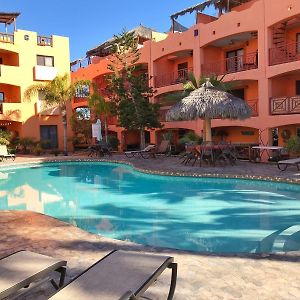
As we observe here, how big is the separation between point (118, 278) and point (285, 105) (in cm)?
1589

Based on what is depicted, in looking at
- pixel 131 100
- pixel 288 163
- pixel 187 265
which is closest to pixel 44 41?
pixel 131 100

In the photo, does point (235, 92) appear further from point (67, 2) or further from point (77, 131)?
point (67, 2)

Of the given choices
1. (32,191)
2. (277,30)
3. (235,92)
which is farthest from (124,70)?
(32,191)

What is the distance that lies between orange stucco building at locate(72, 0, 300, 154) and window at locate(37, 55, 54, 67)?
8086mm

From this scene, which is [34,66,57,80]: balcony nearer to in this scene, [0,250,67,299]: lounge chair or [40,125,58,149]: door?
[40,125,58,149]: door

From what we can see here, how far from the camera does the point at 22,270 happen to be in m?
3.26

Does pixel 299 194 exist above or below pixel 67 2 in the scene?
below

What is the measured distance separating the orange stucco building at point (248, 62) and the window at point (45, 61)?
26.5ft

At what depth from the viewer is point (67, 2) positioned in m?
31.8

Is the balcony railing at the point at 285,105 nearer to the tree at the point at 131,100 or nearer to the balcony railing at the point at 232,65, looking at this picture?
the balcony railing at the point at 232,65

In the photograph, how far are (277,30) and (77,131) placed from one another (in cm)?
1641

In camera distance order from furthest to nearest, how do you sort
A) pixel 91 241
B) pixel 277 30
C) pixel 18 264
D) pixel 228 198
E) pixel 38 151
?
pixel 38 151, pixel 277 30, pixel 228 198, pixel 91 241, pixel 18 264

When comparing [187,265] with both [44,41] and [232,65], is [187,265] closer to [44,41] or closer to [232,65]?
[232,65]

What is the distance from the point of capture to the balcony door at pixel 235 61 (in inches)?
830
